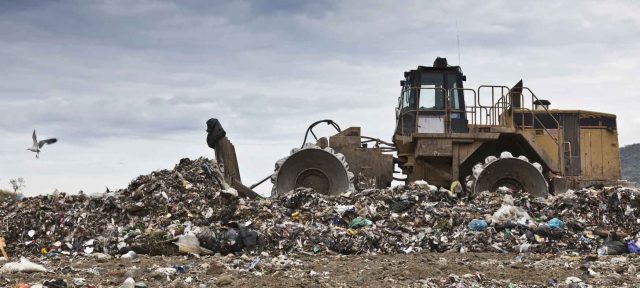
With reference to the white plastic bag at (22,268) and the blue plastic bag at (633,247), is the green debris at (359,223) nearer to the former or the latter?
the blue plastic bag at (633,247)

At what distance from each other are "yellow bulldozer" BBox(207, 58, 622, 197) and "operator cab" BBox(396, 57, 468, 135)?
16 mm

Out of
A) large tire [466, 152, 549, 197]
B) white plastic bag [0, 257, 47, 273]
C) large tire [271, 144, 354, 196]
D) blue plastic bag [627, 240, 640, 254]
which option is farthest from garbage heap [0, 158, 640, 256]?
white plastic bag [0, 257, 47, 273]

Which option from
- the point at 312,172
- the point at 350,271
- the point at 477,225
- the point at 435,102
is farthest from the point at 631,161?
the point at 350,271

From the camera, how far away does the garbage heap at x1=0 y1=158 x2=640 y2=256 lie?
8266 mm

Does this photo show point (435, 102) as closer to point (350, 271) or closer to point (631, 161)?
point (350, 271)

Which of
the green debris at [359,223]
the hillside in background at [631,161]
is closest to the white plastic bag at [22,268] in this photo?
the green debris at [359,223]

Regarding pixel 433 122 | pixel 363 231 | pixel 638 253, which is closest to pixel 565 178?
pixel 433 122

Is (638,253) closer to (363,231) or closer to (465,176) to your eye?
(363,231)

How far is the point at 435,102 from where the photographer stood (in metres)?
11.6

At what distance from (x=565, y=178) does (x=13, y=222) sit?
7.91m

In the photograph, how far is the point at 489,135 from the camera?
11.2 m

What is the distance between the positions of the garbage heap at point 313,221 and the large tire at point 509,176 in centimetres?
75

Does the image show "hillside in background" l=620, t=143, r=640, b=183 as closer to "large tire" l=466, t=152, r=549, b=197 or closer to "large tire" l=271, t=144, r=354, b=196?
"large tire" l=466, t=152, r=549, b=197

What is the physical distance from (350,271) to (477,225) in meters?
2.62
